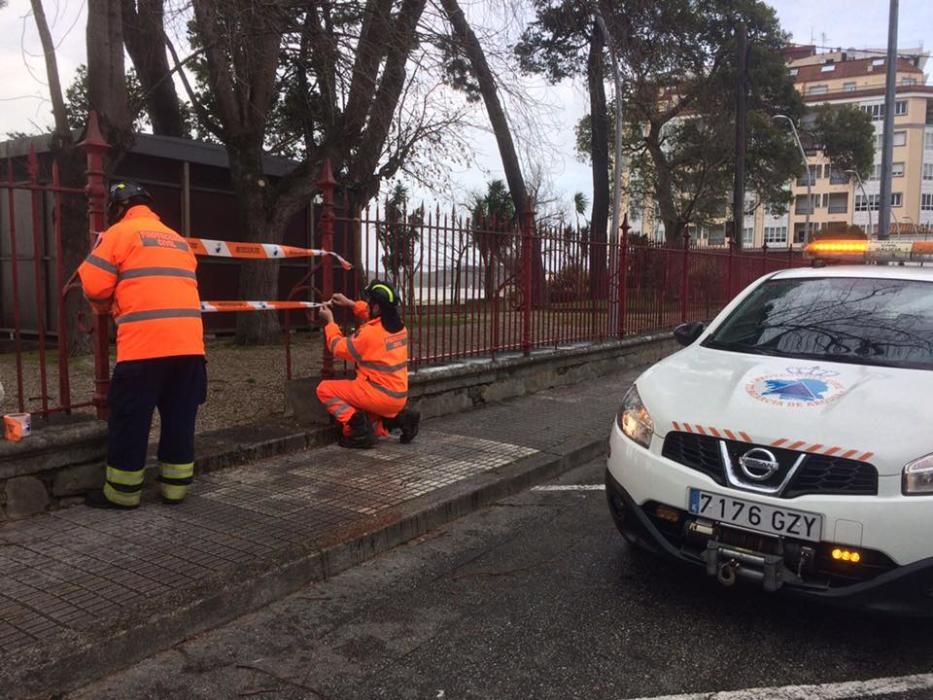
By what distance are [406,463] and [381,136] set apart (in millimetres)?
7226

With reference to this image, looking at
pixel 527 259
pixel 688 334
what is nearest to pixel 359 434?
pixel 688 334

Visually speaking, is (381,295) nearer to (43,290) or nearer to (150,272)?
(150,272)

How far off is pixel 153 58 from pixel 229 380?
19.4 feet

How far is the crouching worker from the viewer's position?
18.5 ft

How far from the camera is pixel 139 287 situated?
4.12 m

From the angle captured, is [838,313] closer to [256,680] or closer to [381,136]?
[256,680]

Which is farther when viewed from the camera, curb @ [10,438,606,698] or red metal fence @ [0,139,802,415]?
red metal fence @ [0,139,802,415]

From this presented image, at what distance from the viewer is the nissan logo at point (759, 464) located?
312cm

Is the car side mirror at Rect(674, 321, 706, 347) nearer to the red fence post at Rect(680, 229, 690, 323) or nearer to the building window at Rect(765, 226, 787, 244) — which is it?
the red fence post at Rect(680, 229, 690, 323)

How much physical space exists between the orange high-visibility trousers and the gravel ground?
3.49ft

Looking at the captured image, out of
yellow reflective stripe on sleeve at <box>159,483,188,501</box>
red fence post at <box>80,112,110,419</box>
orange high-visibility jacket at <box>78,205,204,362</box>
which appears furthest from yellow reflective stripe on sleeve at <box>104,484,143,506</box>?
orange high-visibility jacket at <box>78,205,204,362</box>

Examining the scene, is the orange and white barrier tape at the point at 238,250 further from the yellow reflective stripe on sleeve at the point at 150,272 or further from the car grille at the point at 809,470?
the car grille at the point at 809,470

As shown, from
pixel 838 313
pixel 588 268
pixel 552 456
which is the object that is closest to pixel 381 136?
pixel 588 268

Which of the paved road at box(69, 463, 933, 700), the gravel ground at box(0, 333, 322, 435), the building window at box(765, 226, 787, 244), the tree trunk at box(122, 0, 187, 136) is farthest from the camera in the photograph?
the building window at box(765, 226, 787, 244)
